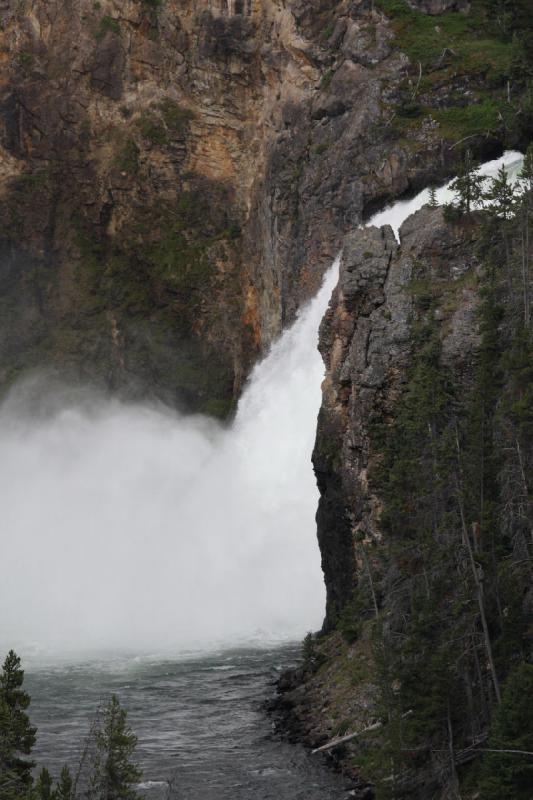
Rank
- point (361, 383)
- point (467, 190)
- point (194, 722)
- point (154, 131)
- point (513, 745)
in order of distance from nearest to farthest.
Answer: point (513, 745) < point (194, 722) < point (361, 383) < point (467, 190) < point (154, 131)

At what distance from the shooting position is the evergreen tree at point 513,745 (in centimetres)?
2055

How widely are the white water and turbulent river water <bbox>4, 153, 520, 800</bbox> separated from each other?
0.13m

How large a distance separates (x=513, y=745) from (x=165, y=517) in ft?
135

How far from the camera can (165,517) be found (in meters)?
60.3

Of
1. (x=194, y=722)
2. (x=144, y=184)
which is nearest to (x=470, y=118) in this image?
(x=144, y=184)

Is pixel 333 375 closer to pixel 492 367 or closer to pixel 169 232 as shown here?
pixel 492 367

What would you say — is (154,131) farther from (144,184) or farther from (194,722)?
(194,722)

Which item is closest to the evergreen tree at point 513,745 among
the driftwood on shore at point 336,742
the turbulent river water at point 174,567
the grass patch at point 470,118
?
the turbulent river water at point 174,567

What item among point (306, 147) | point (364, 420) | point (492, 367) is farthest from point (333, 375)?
point (306, 147)

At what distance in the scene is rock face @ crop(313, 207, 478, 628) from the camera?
3566cm

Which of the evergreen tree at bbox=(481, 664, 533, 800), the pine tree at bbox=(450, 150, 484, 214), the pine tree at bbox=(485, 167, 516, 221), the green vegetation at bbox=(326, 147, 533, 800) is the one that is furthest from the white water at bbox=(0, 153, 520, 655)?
the evergreen tree at bbox=(481, 664, 533, 800)

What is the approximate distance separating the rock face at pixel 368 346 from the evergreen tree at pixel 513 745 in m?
14.1

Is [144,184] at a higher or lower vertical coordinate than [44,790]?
higher

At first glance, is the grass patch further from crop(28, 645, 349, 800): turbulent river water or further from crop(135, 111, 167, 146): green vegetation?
crop(28, 645, 349, 800): turbulent river water
